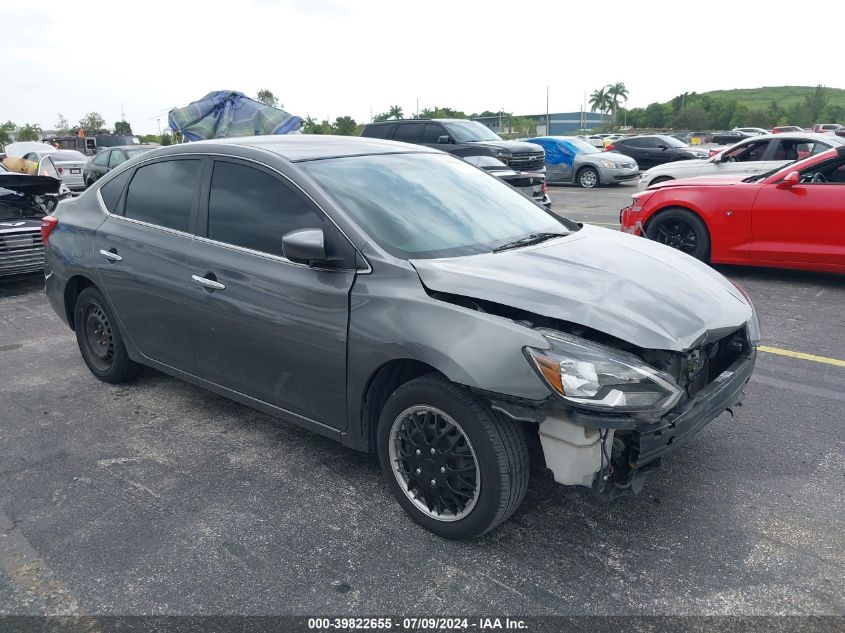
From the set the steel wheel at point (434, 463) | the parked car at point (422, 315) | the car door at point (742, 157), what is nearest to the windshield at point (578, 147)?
the car door at point (742, 157)

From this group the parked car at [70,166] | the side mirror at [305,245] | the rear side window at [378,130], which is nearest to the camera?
the side mirror at [305,245]

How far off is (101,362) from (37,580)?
2311 mm

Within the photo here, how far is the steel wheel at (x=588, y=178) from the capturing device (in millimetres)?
19938

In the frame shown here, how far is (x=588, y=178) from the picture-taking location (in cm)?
2008

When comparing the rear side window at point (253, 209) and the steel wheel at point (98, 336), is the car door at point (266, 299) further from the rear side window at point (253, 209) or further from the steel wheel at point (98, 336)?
the steel wheel at point (98, 336)

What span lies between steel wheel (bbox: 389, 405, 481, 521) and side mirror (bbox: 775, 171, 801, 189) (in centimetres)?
578

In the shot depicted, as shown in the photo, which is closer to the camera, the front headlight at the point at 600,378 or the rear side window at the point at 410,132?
the front headlight at the point at 600,378

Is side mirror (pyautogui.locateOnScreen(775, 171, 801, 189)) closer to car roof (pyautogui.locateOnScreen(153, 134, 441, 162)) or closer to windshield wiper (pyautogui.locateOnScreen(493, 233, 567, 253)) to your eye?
windshield wiper (pyautogui.locateOnScreen(493, 233, 567, 253))

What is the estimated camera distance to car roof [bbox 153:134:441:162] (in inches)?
145

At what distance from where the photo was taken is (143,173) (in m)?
4.38

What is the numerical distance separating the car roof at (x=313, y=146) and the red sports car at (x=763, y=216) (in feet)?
11.8

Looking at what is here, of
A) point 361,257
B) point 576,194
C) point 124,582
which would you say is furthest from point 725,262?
point 576,194

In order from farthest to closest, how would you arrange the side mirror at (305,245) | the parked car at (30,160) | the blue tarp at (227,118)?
the blue tarp at (227,118), the parked car at (30,160), the side mirror at (305,245)

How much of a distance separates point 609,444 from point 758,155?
11.9 m
